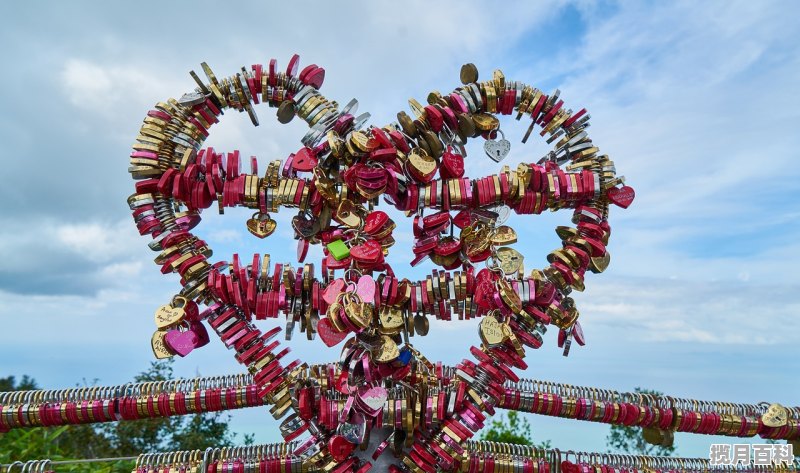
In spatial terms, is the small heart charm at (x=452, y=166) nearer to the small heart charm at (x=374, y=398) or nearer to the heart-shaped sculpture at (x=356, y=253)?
the heart-shaped sculpture at (x=356, y=253)

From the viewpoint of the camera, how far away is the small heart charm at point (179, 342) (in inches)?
77.9

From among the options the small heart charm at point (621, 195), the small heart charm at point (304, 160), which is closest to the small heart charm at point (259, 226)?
the small heart charm at point (304, 160)

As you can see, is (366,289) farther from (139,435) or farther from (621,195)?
(139,435)

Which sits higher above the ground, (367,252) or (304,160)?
(304,160)

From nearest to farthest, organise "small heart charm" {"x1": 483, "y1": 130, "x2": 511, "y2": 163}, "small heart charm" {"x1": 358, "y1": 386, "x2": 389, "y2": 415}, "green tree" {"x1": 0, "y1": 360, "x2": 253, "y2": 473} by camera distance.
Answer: "small heart charm" {"x1": 358, "y1": 386, "x2": 389, "y2": 415} < "small heart charm" {"x1": 483, "y1": 130, "x2": 511, "y2": 163} < "green tree" {"x1": 0, "y1": 360, "x2": 253, "y2": 473}

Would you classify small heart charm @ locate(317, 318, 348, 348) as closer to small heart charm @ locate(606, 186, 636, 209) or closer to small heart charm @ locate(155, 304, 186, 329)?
small heart charm @ locate(155, 304, 186, 329)

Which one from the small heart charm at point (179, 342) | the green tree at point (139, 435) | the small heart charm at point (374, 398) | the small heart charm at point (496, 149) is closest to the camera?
the small heart charm at point (374, 398)

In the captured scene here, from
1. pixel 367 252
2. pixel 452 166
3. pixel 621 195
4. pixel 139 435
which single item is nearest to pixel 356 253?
pixel 367 252

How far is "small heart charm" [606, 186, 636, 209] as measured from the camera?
2.16 m

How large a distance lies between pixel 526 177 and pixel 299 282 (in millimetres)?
732

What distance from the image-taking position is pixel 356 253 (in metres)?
1.91

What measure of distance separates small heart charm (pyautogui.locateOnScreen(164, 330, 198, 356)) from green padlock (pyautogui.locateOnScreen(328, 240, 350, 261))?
482 millimetres

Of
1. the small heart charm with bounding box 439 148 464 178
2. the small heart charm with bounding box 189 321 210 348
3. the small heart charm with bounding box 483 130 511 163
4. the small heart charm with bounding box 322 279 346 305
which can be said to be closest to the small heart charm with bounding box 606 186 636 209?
the small heart charm with bounding box 483 130 511 163

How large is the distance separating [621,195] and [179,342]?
140 cm
